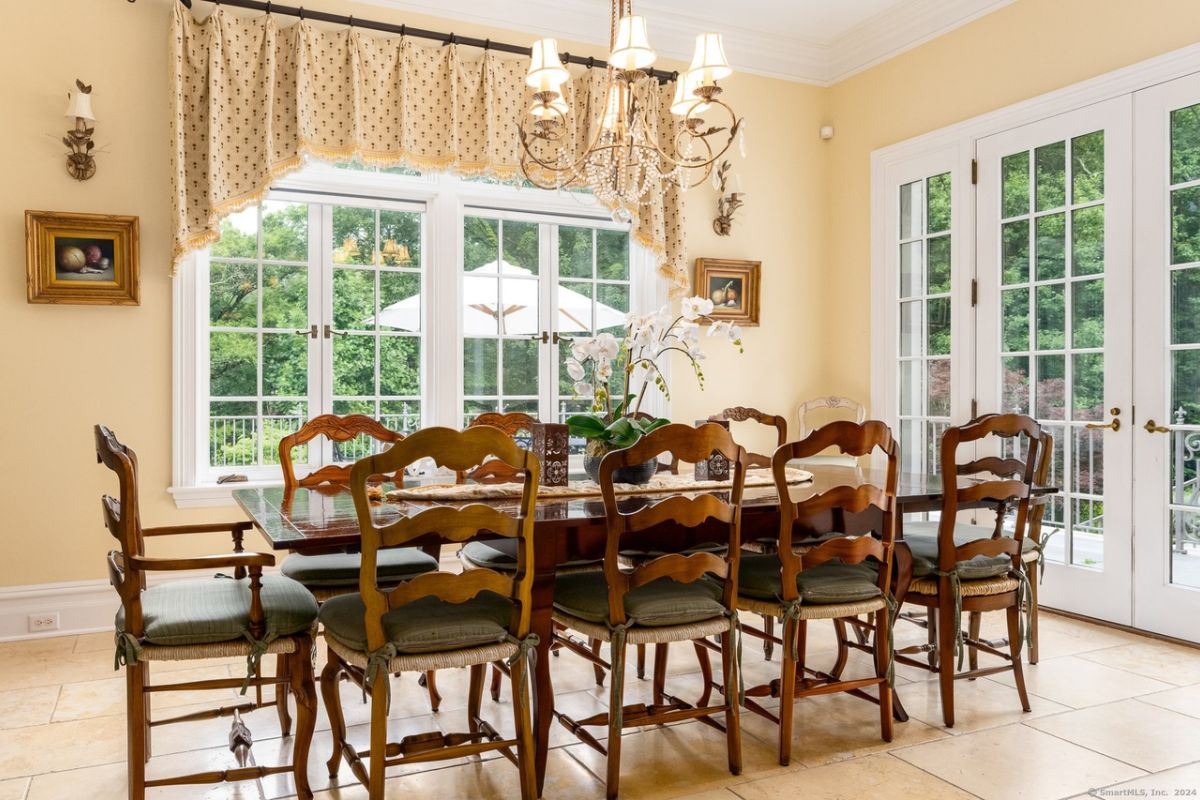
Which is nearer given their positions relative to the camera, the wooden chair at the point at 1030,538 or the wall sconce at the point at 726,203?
the wooden chair at the point at 1030,538

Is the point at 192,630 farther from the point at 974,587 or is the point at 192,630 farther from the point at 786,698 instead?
the point at 974,587

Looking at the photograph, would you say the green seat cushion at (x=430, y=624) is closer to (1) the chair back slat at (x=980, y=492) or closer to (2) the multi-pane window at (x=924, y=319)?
(1) the chair back slat at (x=980, y=492)

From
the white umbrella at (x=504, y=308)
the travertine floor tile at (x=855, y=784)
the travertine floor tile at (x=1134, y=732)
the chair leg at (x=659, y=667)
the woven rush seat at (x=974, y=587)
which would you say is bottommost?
the travertine floor tile at (x=855, y=784)

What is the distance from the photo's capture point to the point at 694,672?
11.1ft

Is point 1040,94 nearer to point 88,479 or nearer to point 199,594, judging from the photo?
point 199,594

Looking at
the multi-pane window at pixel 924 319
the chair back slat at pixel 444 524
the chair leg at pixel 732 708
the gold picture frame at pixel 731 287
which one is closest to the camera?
the chair back slat at pixel 444 524

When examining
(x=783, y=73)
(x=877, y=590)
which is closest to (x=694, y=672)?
(x=877, y=590)

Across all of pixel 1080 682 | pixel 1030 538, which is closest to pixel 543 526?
pixel 1030 538

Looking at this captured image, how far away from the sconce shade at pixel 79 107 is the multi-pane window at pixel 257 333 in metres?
0.74

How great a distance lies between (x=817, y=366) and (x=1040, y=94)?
2061 mm

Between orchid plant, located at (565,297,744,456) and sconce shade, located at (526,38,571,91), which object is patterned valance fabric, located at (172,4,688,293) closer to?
sconce shade, located at (526,38,571,91)

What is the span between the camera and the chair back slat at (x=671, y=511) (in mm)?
2303

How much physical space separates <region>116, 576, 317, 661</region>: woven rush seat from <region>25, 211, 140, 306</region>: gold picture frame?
2064mm

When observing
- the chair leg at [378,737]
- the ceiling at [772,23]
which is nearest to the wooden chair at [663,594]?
the chair leg at [378,737]
